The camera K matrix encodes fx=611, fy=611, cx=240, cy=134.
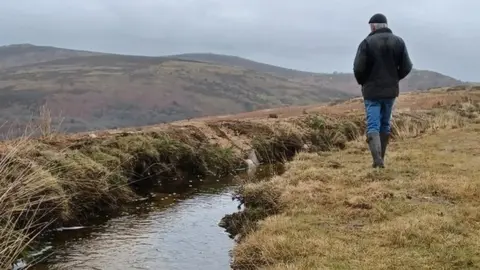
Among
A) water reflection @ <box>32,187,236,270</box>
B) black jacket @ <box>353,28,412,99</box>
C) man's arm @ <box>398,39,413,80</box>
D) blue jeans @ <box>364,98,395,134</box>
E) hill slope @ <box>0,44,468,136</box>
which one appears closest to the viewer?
water reflection @ <box>32,187,236,270</box>

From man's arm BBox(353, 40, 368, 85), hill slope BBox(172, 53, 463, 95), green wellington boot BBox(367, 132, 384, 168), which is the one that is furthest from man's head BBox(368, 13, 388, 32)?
hill slope BBox(172, 53, 463, 95)

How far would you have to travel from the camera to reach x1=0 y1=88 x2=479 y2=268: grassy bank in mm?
7902

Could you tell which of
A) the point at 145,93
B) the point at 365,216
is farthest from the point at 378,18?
the point at 145,93

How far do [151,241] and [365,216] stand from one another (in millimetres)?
2930

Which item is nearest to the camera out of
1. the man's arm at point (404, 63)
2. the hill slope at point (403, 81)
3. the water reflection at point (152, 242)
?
the water reflection at point (152, 242)

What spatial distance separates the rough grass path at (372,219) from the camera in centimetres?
604

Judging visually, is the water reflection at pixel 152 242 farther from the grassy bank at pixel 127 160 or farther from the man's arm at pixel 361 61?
the man's arm at pixel 361 61

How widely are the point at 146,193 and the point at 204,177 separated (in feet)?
7.95

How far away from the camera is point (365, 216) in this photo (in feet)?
24.8

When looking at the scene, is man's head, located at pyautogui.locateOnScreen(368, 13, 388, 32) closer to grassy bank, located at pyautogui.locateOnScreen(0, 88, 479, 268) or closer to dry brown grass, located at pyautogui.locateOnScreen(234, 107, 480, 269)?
dry brown grass, located at pyautogui.locateOnScreen(234, 107, 480, 269)

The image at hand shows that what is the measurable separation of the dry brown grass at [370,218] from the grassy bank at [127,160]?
0.92 m

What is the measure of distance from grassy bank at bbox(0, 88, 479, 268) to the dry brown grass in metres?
0.92

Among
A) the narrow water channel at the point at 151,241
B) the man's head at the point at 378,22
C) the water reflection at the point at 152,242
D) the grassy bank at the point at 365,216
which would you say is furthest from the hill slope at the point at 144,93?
the man's head at the point at 378,22

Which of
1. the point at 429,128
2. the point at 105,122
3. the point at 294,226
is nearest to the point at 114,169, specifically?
the point at 294,226
